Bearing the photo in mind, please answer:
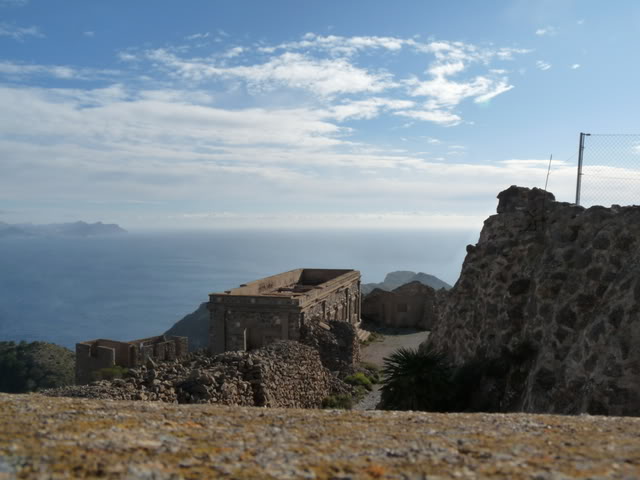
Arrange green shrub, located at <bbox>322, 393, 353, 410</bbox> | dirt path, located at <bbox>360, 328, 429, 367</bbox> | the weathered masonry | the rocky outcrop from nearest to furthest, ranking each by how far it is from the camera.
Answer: the rocky outcrop, green shrub, located at <bbox>322, 393, 353, 410</bbox>, the weathered masonry, dirt path, located at <bbox>360, 328, 429, 367</bbox>

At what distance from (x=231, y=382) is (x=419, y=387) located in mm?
5074

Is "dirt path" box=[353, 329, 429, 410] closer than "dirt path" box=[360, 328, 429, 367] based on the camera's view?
Yes

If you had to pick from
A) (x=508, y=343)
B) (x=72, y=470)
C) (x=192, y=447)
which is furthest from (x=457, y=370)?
(x=72, y=470)

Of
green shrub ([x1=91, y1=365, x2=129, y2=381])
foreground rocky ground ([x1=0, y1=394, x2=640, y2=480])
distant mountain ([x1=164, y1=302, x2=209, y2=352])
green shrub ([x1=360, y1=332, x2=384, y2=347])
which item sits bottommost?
distant mountain ([x1=164, y1=302, x2=209, y2=352])

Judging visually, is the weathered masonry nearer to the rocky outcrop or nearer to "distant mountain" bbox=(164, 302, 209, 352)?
the rocky outcrop

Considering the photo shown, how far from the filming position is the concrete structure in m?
24.4

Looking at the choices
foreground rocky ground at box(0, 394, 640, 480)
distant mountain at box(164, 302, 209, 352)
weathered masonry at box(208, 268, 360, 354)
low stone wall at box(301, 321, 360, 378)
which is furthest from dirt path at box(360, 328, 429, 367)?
distant mountain at box(164, 302, 209, 352)

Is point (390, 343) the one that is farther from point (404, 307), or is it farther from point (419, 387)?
point (419, 387)

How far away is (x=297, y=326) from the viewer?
82.3 ft

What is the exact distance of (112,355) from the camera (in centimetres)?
2411

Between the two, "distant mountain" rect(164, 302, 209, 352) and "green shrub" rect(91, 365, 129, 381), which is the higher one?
"green shrub" rect(91, 365, 129, 381)

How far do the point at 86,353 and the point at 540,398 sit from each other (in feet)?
68.7

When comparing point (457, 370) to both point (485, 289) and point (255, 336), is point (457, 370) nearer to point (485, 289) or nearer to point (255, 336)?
point (485, 289)

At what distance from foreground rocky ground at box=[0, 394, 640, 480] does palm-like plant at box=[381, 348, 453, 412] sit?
6.93 metres
